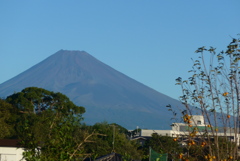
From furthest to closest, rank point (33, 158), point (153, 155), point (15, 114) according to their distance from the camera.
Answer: point (15, 114) → point (153, 155) → point (33, 158)

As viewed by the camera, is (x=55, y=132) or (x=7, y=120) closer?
(x=55, y=132)

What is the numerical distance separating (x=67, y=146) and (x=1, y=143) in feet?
112

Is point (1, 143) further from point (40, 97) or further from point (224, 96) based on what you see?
point (40, 97)

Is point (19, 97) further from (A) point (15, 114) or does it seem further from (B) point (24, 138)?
(B) point (24, 138)

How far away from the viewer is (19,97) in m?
129

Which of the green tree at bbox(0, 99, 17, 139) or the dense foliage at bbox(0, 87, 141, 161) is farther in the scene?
the green tree at bbox(0, 99, 17, 139)

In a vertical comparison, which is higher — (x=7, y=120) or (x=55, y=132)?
(x=7, y=120)

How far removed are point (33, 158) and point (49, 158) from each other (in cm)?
32

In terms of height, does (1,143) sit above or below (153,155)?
above

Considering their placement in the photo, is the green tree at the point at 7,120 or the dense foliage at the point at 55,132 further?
the green tree at the point at 7,120

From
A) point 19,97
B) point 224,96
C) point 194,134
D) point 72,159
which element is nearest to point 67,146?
point 72,159

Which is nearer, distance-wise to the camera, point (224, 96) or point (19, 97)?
point (224, 96)

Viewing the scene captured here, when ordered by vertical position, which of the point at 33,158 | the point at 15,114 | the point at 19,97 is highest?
the point at 19,97

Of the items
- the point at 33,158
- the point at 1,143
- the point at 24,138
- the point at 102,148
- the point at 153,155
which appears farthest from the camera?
the point at 102,148
